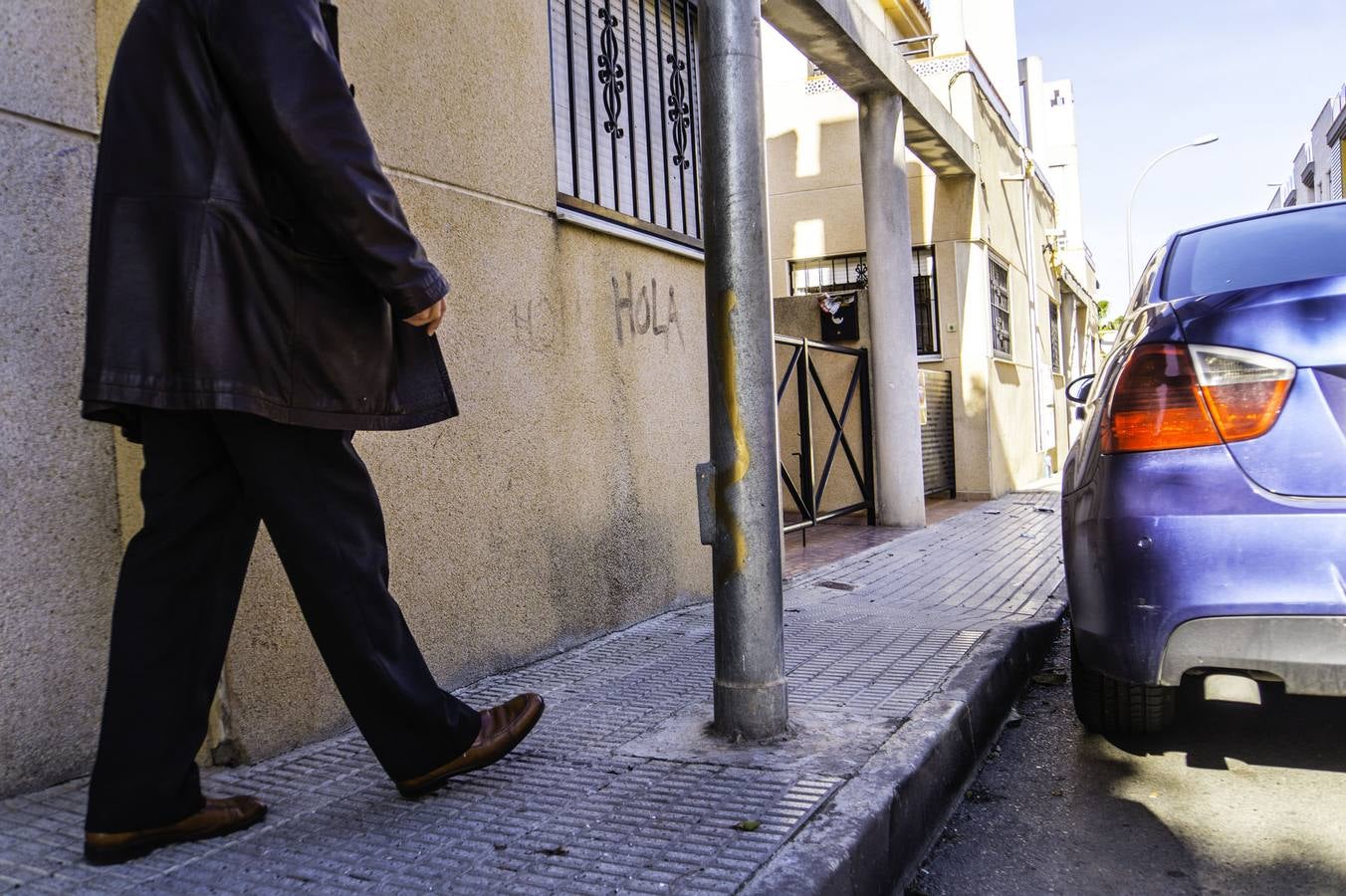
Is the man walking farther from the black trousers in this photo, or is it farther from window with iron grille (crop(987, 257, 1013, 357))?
window with iron grille (crop(987, 257, 1013, 357))

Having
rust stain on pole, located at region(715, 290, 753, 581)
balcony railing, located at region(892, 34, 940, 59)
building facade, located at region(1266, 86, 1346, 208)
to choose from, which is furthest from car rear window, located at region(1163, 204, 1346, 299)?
building facade, located at region(1266, 86, 1346, 208)

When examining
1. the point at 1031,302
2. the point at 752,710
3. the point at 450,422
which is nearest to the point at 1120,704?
the point at 752,710

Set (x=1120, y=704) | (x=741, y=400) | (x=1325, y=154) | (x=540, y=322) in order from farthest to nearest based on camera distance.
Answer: (x=1325, y=154) → (x=540, y=322) → (x=1120, y=704) → (x=741, y=400)

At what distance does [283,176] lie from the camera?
229cm

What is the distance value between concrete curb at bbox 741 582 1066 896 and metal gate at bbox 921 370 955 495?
28.5ft

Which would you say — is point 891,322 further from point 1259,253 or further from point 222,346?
point 222,346

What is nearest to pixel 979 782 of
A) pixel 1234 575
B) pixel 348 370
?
pixel 1234 575

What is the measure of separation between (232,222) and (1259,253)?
2732 millimetres

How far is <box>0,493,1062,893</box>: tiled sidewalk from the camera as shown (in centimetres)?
214

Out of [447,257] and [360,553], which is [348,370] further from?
[447,257]

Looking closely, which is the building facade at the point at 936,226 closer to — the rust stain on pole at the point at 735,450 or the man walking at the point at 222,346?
the rust stain on pole at the point at 735,450

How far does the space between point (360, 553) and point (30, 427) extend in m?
0.93

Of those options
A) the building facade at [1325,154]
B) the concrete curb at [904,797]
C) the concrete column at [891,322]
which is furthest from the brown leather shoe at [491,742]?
the building facade at [1325,154]

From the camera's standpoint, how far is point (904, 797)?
99.7 inches
